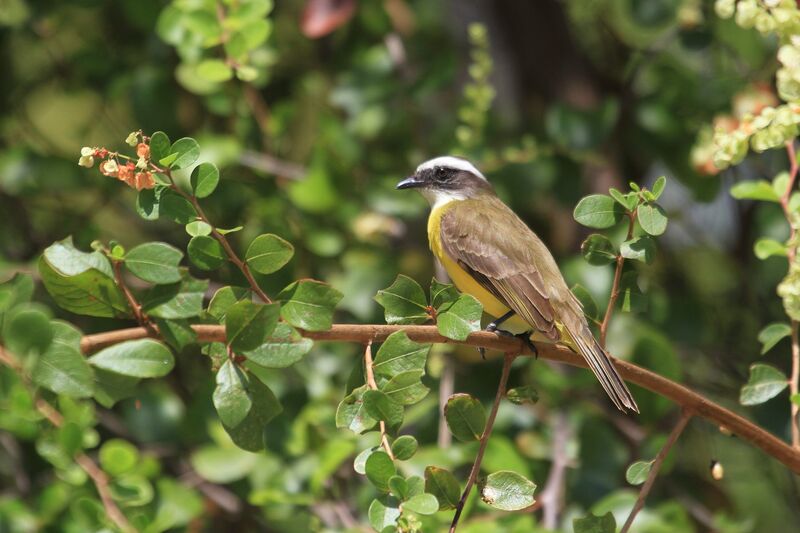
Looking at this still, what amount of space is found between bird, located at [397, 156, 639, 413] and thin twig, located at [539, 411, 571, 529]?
33 cm

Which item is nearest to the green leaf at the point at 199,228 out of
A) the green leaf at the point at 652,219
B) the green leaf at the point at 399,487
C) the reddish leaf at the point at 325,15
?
the green leaf at the point at 399,487

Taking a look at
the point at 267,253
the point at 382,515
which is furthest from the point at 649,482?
the point at 267,253

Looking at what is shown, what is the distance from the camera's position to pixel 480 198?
331 cm

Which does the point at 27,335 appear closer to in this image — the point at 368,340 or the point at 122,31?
the point at 368,340

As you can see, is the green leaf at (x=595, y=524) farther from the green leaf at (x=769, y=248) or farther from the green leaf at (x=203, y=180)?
the green leaf at (x=203, y=180)

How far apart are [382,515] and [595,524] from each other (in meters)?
0.38

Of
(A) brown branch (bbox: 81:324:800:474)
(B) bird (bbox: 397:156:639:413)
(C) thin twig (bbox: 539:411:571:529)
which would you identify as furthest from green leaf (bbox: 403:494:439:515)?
(C) thin twig (bbox: 539:411:571:529)

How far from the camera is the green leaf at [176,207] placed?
62.1 inches

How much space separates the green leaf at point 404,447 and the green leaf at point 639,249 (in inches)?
18.5

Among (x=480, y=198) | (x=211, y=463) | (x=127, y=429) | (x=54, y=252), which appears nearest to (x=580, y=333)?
(x=480, y=198)

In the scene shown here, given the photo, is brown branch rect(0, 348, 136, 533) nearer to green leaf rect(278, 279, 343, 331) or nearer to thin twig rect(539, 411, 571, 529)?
green leaf rect(278, 279, 343, 331)

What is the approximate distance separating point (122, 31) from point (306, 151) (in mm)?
849

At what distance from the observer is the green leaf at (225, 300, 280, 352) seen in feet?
5.08

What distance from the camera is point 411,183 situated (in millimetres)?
3186
